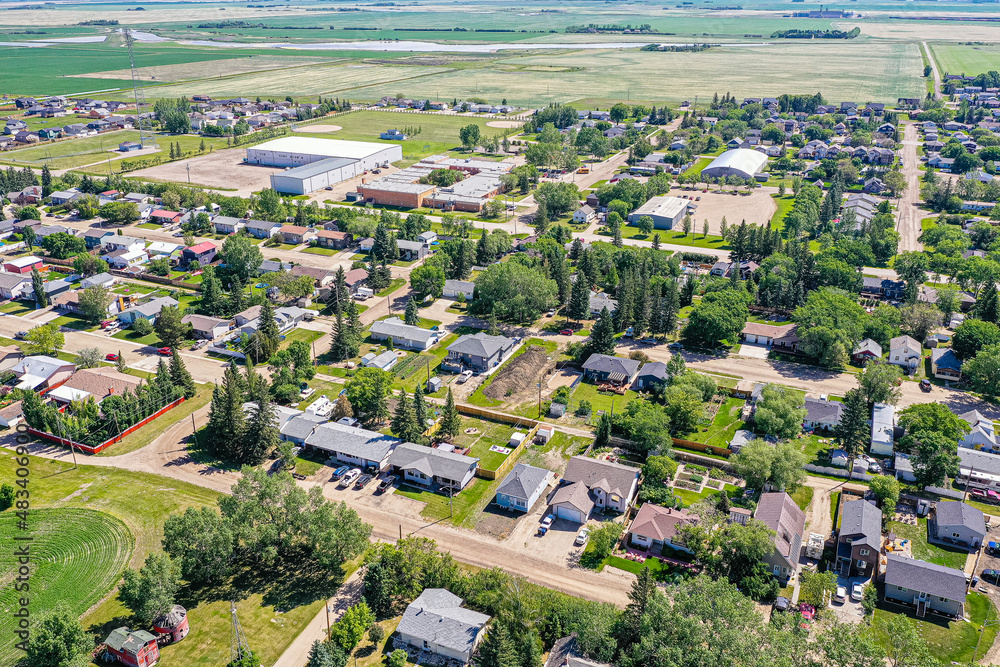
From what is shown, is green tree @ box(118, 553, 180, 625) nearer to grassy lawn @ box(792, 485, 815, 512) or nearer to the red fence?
the red fence

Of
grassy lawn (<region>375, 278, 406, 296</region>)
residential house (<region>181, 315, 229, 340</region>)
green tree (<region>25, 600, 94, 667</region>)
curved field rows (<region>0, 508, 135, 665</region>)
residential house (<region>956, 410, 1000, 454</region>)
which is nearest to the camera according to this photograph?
green tree (<region>25, 600, 94, 667</region>)

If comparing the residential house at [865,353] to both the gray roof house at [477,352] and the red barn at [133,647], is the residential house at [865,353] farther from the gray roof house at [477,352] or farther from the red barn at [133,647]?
the red barn at [133,647]

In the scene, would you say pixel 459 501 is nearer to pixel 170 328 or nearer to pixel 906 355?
pixel 170 328

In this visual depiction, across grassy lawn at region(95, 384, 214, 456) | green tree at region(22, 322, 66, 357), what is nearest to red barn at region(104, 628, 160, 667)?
grassy lawn at region(95, 384, 214, 456)

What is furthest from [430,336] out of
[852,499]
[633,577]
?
[852,499]

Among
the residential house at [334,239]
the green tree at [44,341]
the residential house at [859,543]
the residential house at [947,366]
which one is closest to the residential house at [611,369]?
the residential house at [859,543]

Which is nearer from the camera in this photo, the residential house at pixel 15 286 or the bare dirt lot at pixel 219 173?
the residential house at pixel 15 286

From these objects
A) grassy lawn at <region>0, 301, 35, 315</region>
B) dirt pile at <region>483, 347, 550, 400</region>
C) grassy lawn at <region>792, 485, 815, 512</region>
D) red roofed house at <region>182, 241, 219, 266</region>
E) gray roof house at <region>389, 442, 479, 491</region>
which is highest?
red roofed house at <region>182, 241, 219, 266</region>

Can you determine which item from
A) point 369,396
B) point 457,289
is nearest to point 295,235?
point 457,289
